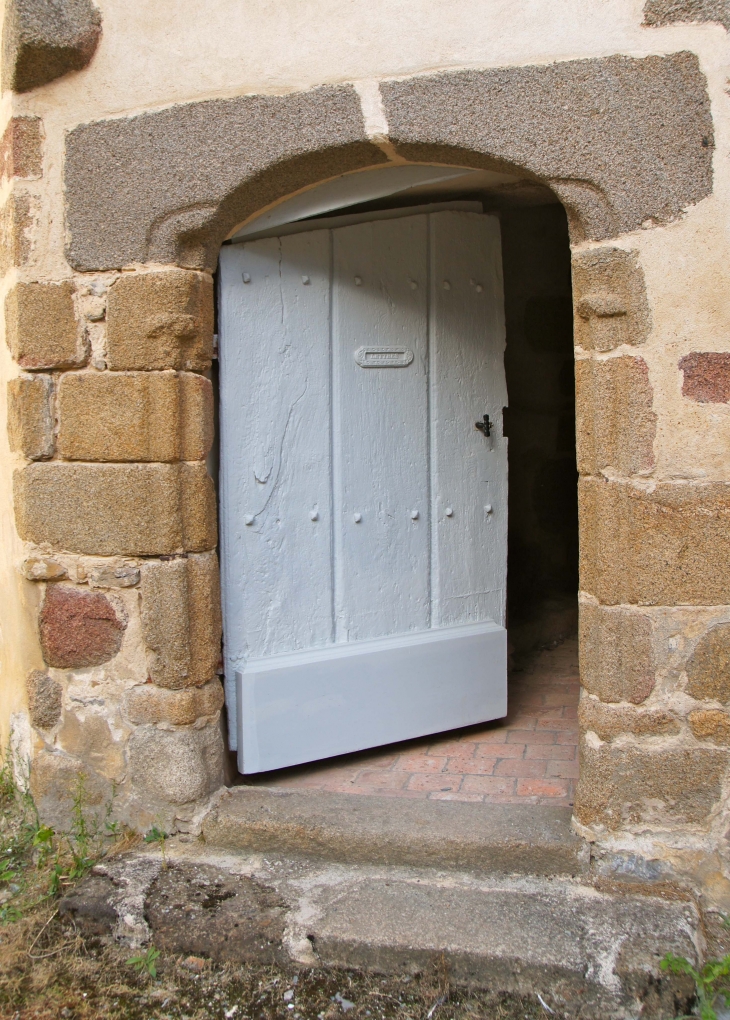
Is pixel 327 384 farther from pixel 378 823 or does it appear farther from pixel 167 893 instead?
pixel 167 893

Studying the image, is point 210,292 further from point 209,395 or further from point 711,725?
point 711,725

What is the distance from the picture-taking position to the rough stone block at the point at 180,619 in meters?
2.74

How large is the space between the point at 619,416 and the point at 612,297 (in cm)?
33

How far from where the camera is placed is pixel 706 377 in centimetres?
234

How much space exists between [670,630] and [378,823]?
1.08m

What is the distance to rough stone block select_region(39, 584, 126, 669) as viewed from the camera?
2793 millimetres

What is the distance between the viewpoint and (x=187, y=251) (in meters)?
2.73

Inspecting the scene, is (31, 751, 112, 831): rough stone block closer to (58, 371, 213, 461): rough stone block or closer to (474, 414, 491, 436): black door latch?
(58, 371, 213, 461): rough stone block

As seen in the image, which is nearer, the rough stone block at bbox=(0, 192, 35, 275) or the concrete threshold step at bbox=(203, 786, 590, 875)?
the concrete threshold step at bbox=(203, 786, 590, 875)

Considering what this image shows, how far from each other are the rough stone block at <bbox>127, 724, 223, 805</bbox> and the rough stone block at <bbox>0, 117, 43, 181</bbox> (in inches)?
71.5

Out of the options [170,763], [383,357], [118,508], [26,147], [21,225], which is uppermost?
[26,147]

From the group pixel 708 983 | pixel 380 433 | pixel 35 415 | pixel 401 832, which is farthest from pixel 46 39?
pixel 708 983

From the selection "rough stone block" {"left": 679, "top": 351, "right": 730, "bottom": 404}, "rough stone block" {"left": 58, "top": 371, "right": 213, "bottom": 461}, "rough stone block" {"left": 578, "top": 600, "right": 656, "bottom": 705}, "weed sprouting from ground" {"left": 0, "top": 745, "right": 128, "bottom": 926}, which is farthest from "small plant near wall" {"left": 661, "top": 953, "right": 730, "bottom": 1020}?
"rough stone block" {"left": 58, "top": 371, "right": 213, "bottom": 461}

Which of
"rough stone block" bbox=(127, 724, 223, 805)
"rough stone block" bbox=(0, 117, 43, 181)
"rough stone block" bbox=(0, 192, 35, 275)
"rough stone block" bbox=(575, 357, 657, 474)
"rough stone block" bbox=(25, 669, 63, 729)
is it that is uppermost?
"rough stone block" bbox=(0, 117, 43, 181)
